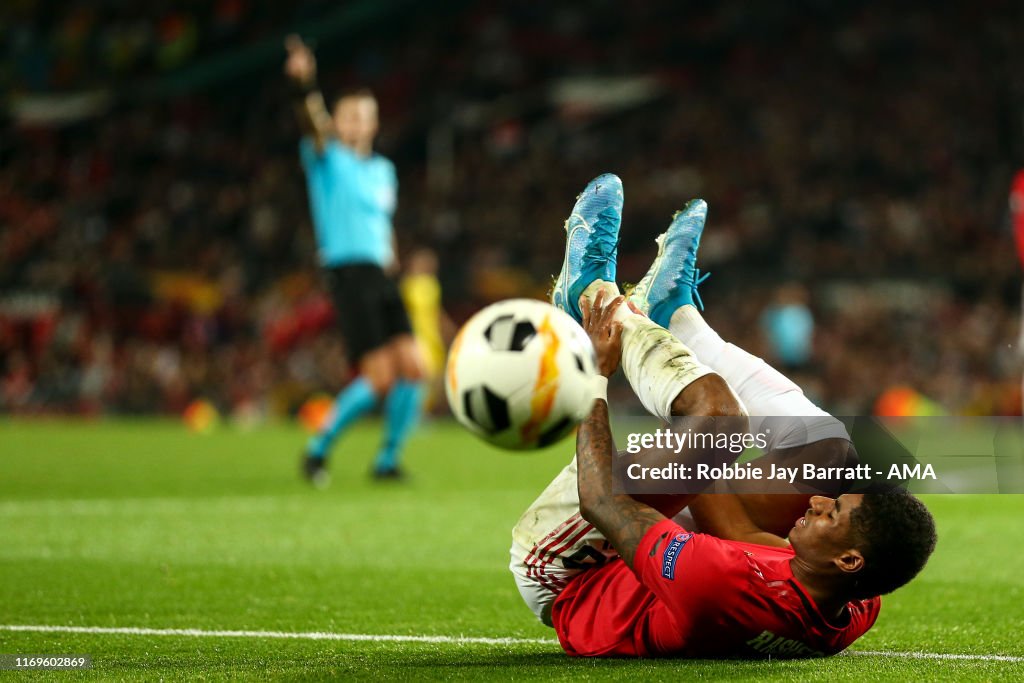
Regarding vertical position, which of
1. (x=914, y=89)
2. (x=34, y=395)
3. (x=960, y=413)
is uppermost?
(x=914, y=89)

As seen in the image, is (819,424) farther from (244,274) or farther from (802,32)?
(802,32)

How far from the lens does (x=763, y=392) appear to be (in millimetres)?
4113

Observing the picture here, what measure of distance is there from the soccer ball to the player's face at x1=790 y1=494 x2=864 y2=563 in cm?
65

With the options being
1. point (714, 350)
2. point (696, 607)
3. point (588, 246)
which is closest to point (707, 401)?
point (696, 607)

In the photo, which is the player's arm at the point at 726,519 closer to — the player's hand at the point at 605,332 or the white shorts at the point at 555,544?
the white shorts at the point at 555,544

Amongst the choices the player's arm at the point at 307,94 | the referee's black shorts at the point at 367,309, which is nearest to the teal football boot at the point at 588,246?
the player's arm at the point at 307,94

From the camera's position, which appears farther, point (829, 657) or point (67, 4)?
point (67, 4)

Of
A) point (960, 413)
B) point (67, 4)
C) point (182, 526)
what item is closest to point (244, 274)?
point (67, 4)

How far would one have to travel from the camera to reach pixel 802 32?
86.6 ft

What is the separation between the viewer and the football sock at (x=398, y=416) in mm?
10094

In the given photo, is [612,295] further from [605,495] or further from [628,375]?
[605,495]

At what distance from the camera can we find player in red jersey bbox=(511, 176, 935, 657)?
11.1 feet

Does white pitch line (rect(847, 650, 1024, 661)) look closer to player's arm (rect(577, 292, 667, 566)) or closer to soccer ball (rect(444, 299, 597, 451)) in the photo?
player's arm (rect(577, 292, 667, 566))

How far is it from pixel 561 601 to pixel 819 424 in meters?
0.88
